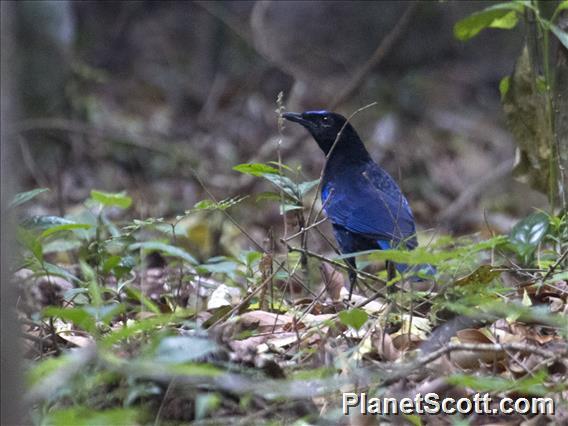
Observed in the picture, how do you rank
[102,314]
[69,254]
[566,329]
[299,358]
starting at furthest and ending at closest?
1. [69,254]
2. [299,358]
3. [566,329]
4. [102,314]

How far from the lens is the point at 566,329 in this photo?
3000 millimetres

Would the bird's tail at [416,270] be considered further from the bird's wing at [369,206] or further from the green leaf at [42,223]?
the green leaf at [42,223]

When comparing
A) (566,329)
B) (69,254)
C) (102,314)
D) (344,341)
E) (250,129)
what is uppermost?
(102,314)

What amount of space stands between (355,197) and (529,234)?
1.09m

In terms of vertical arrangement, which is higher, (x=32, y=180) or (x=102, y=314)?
(x=102, y=314)

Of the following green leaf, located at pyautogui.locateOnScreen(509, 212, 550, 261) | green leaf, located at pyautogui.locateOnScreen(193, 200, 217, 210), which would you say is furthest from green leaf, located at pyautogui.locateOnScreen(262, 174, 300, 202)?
green leaf, located at pyautogui.locateOnScreen(509, 212, 550, 261)

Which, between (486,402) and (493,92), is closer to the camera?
(486,402)

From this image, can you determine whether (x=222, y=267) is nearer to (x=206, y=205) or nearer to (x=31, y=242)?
(x=206, y=205)

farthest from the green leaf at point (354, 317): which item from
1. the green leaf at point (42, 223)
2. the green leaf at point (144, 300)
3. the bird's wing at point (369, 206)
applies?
the bird's wing at point (369, 206)

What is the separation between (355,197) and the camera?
203 inches

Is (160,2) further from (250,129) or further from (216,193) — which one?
(216,193)

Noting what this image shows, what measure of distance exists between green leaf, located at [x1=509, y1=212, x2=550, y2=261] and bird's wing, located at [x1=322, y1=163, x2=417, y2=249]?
1.66ft

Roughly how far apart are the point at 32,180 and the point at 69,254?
9.61ft

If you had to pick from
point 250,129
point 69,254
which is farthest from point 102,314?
point 250,129
